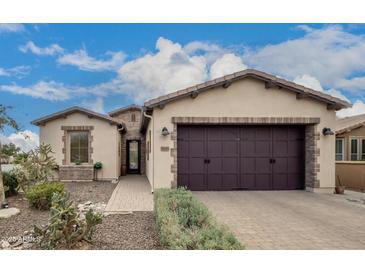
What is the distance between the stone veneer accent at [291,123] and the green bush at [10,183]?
5266mm

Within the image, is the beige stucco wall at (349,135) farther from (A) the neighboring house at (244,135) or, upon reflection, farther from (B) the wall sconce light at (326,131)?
(B) the wall sconce light at (326,131)

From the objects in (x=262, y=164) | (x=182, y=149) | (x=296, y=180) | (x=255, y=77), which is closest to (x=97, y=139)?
(x=182, y=149)

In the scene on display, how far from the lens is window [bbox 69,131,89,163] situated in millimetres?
14172

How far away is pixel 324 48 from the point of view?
34.3 feet

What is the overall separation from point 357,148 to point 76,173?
14020 millimetres

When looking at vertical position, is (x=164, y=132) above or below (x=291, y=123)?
below

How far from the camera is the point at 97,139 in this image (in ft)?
46.3

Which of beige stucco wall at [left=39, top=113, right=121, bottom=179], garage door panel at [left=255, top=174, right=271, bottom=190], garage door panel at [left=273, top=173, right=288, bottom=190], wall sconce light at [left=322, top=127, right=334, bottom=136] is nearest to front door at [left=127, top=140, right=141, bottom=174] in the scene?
beige stucco wall at [left=39, top=113, right=121, bottom=179]

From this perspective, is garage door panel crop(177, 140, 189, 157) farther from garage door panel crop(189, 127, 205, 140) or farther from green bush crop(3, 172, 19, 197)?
green bush crop(3, 172, 19, 197)

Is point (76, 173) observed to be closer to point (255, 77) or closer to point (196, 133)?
point (196, 133)

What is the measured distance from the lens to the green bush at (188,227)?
141 inches

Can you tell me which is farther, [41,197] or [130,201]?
[130,201]

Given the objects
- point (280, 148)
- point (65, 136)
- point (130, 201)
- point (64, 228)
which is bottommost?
point (130, 201)
